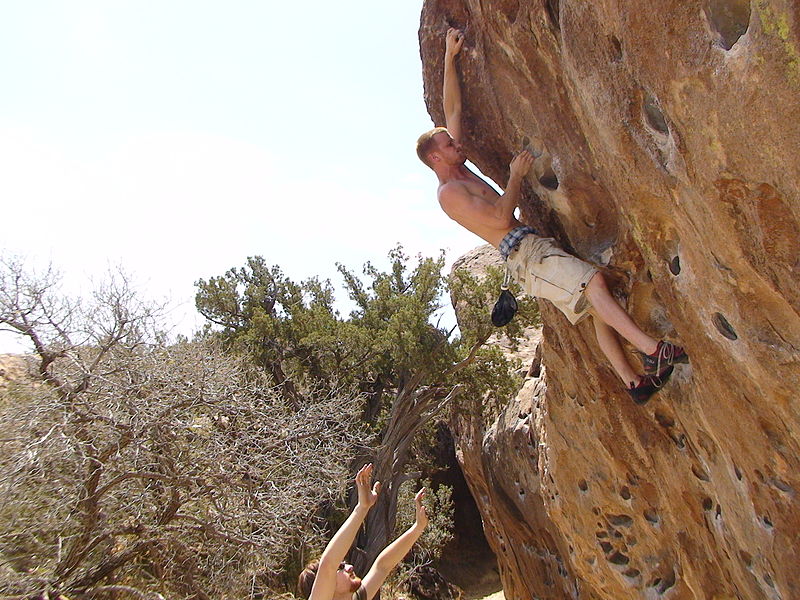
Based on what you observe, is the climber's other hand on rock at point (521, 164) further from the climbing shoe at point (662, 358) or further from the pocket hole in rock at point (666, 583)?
the pocket hole in rock at point (666, 583)

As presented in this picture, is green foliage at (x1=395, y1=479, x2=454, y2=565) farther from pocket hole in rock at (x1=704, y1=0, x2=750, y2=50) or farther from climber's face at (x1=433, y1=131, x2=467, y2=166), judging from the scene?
pocket hole in rock at (x1=704, y1=0, x2=750, y2=50)

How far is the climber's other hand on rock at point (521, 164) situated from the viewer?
15.7 feet

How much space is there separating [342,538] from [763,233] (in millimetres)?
2395

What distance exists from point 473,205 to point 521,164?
424 millimetres

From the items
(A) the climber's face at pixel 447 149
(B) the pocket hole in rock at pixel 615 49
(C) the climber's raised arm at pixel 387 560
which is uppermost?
(A) the climber's face at pixel 447 149

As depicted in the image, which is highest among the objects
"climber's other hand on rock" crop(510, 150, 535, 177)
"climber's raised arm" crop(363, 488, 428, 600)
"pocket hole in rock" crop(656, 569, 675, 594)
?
"climber's other hand on rock" crop(510, 150, 535, 177)

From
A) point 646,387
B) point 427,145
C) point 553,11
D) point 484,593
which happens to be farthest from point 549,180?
point 484,593

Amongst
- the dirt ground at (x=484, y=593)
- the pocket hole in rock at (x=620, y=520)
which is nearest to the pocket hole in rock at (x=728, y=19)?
the pocket hole in rock at (x=620, y=520)

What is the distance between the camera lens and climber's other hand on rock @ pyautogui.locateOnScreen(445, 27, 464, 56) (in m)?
5.45

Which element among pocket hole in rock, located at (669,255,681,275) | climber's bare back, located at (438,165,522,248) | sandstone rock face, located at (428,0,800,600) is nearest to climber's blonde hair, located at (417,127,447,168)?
climber's bare back, located at (438,165,522,248)

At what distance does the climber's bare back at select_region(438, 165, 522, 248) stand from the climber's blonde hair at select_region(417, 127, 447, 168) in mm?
221

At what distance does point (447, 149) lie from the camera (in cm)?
511

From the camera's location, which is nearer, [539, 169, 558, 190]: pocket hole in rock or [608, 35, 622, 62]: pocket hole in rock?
[608, 35, 622, 62]: pocket hole in rock

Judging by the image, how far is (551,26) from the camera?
438 centimetres
